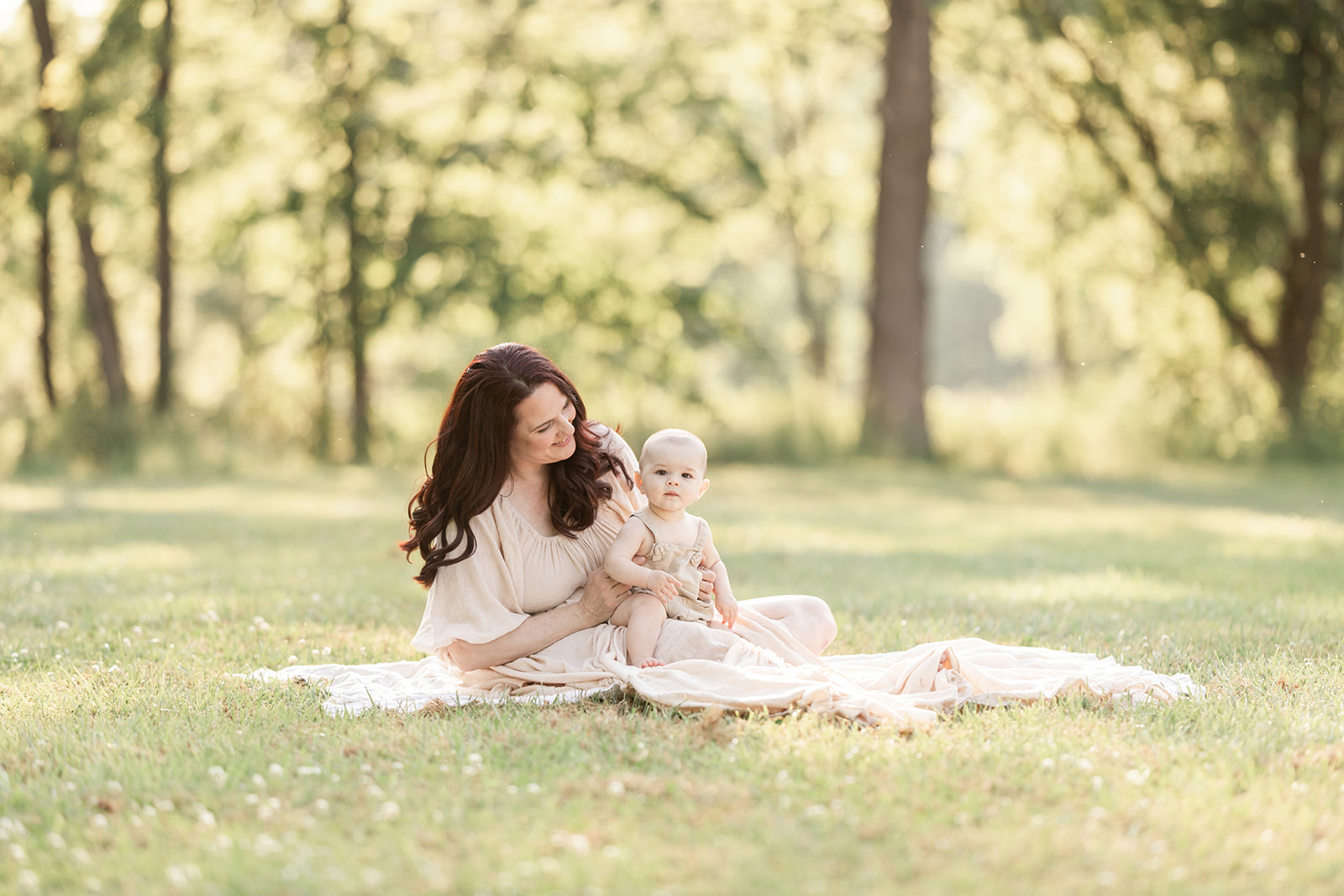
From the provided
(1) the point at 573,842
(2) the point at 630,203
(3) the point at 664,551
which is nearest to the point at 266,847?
(1) the point at 573,842

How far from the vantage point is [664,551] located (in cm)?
473

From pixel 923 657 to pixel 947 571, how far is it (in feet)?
12.4

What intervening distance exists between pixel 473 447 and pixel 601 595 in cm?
76

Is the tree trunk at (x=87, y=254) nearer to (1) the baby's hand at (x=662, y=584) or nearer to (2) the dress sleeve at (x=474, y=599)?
(2) the dress sleeve at (x=474, y=599)

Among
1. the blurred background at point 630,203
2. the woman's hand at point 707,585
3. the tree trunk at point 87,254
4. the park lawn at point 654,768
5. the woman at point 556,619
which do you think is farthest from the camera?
the tree trunk at point 87,254

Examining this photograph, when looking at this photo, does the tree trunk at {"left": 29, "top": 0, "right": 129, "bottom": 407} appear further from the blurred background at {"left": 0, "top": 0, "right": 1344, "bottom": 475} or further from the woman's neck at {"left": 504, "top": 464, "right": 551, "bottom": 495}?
the woman's neck at {"left": 504, "top": 464, "right": 551, "bottom": 495}

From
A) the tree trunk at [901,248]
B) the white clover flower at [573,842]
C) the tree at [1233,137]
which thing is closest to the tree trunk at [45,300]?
the tree trunk at [901,248]

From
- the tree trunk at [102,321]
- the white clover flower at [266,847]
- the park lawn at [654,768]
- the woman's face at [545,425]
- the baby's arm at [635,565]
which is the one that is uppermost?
the tree trunk at [102,321]

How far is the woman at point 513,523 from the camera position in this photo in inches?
186

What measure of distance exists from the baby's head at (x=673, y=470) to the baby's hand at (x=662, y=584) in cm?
27

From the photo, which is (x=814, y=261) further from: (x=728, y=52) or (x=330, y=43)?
(x=330, y=43)

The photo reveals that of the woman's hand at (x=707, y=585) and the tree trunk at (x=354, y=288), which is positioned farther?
the tree trunk at (x=354, y=288)

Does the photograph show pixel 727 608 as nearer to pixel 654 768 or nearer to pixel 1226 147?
pixel 654 768

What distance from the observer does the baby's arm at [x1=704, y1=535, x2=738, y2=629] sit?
4871mm
